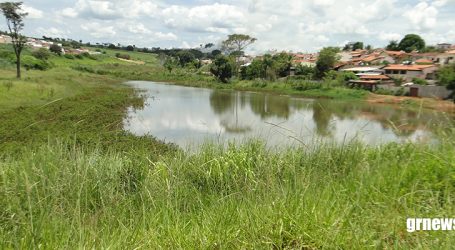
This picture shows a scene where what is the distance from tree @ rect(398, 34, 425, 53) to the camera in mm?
58312

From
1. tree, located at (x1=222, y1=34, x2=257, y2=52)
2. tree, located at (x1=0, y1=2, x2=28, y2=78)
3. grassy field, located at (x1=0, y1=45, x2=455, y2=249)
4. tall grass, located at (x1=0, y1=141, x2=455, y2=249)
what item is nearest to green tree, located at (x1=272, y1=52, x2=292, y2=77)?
tree, located at (x1=222, y1=34, x2=257, y2=52)

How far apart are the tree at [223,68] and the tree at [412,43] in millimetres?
32465

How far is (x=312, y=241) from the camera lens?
1.88 meters

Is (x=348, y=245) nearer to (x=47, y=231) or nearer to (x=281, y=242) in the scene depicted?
(x=281, y=242)

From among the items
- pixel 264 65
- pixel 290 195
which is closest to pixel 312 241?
pixel 290 195

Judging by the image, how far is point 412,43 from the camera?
59.2 m

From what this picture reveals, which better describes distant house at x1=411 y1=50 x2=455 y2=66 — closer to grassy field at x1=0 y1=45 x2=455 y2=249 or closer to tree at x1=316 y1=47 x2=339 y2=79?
tree at x1=316 y1=47 x2=339 y2=79

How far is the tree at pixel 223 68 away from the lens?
156 ft

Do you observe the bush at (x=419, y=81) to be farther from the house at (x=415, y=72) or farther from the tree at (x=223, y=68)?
the tree at (x=223, y=68)

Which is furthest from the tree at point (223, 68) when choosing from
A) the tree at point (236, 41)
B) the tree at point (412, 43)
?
the tree at point (412, 43)

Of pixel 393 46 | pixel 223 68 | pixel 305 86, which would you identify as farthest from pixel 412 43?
pixel 223 68

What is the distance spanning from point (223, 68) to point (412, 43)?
3527 cm

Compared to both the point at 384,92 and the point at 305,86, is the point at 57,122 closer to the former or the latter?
the point at 384,92

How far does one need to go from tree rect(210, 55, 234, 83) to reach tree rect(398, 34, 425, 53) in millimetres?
32465
